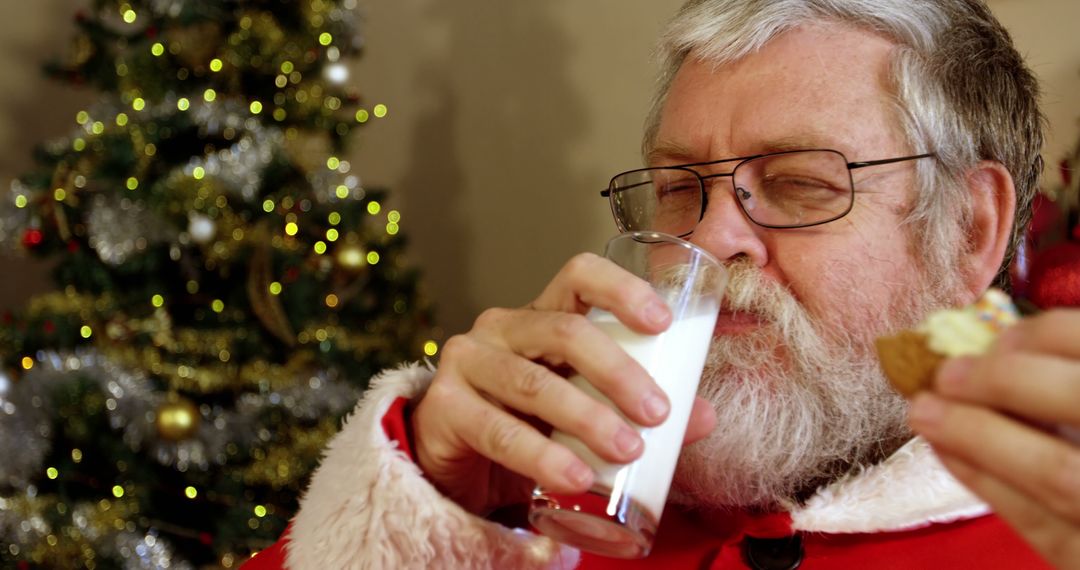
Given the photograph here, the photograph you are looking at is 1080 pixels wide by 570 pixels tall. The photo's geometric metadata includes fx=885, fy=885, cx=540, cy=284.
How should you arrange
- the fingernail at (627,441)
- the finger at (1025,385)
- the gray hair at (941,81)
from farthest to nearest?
1. the gray hair at (941,81)
2. the fingernail at (627,441)
3. the finger at (1025,385)

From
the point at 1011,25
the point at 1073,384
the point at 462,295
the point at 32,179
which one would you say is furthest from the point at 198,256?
the point at 1073,384

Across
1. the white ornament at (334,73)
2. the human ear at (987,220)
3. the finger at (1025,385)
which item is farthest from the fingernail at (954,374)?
the white ornament at (334,73)

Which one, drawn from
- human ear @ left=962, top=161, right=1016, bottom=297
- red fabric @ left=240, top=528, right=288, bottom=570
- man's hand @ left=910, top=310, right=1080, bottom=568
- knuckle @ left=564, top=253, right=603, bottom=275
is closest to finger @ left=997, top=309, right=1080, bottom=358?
man's hand @ left=910, top=310, right=1080, bottom=568

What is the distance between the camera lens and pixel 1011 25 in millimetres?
1918

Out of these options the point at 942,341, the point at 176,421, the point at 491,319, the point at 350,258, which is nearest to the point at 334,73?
the point at 350,258

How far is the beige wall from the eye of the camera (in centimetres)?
262

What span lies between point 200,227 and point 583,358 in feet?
5.44

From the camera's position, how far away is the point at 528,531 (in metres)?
1.01

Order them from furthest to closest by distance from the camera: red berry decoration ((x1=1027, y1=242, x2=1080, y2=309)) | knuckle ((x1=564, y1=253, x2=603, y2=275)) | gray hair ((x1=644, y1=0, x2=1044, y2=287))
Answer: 1. red berry decoration ((x1=1027, y1=242, x2=1080, y2=309))
2. gray hair ((x1=644, y1=0, x2=1044, y2=287))
3. knuckle ((x1=564, y1=253, x2=603, y2=275))

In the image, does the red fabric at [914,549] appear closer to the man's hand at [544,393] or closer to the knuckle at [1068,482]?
the man's hand at [544,393]

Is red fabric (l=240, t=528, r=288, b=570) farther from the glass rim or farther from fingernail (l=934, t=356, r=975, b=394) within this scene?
fingernail (l=934, t=356, r=975, b=394)

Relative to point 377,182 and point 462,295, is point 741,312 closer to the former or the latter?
point 462,295

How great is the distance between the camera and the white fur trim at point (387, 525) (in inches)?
36.5

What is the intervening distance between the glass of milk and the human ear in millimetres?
600
